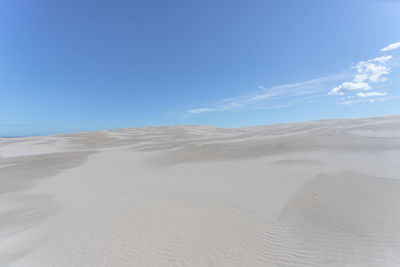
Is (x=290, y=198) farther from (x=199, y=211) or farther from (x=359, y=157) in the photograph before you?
(x=359, y=157)

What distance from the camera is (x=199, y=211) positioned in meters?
4.98

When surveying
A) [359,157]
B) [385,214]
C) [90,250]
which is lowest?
[90,250]

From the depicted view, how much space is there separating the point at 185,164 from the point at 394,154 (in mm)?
10354

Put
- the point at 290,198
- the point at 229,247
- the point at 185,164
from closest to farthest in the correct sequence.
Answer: the point at 229,247 → the point at 290,198 → the point at 185,164

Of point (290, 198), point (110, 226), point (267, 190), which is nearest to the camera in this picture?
point (110, 226)

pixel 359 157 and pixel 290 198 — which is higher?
pixel 359 157

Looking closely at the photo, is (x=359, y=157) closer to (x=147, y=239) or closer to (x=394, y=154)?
(x=394, y=154)

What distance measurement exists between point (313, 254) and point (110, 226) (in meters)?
4.45

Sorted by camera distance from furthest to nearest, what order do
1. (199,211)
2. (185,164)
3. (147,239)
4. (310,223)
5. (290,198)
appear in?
(185,164), (290,198), (199,211), (310,223), (147,239)

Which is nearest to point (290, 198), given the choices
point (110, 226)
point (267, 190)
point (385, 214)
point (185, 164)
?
point (267, 190)

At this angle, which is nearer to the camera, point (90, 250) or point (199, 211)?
point (90, 250)

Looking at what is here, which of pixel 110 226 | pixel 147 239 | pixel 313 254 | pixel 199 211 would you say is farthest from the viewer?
pixel 199 211

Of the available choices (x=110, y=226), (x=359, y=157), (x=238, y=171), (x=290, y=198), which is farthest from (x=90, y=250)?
(x=359, y=157)

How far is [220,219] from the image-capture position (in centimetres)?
452
